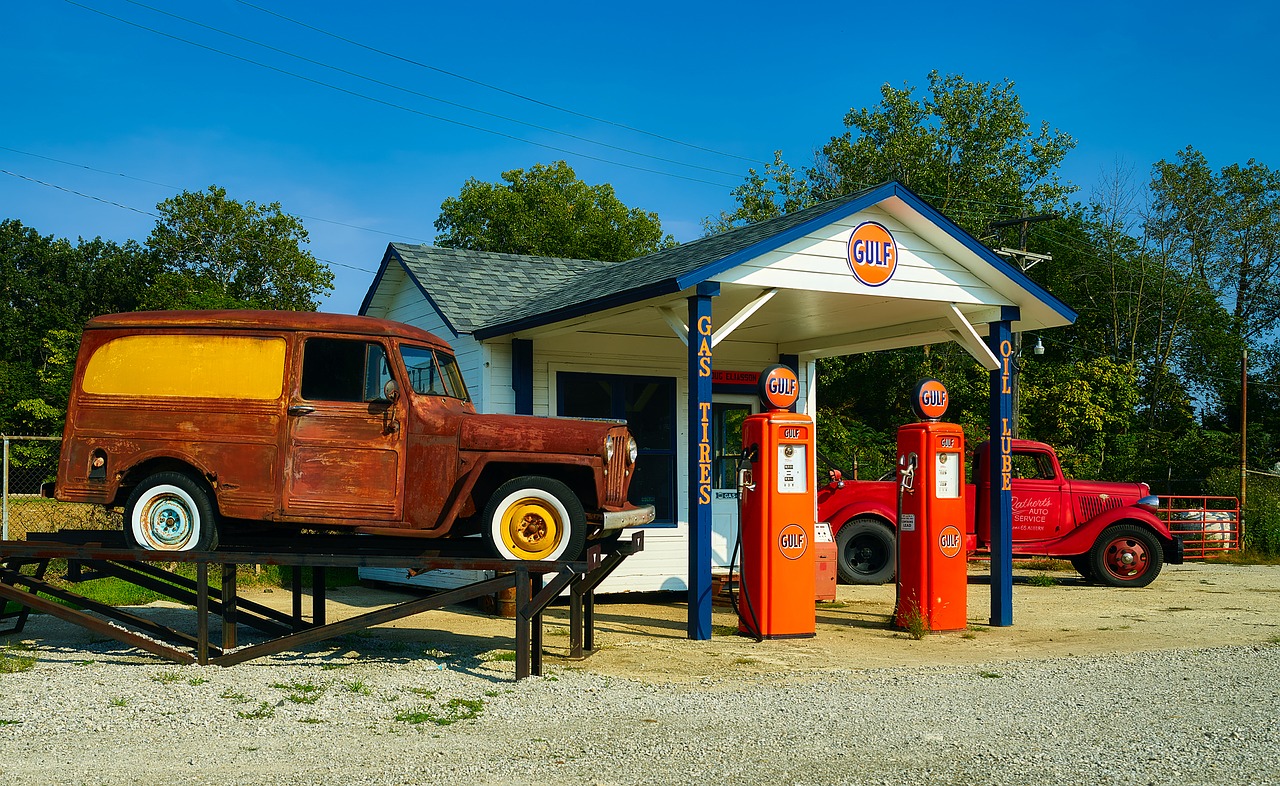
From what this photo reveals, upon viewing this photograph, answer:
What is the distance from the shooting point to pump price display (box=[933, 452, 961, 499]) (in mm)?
11016

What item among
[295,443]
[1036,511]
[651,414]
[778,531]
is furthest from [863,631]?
[1036,511]

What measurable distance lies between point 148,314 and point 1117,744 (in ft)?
23.9

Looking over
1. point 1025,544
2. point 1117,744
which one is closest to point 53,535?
point 1117,744

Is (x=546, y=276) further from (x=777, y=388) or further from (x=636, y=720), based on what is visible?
(x=636, y=720)

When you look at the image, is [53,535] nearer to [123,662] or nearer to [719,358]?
[123,662]

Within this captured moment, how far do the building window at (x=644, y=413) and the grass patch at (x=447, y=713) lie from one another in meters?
6.62

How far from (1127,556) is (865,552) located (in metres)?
3.80

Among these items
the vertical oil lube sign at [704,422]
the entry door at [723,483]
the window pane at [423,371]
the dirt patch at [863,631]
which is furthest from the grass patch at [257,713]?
the entry door at [723,483]

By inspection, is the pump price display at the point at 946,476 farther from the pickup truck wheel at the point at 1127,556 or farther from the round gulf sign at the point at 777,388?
the pickup truck wheel at the point at 1127,556

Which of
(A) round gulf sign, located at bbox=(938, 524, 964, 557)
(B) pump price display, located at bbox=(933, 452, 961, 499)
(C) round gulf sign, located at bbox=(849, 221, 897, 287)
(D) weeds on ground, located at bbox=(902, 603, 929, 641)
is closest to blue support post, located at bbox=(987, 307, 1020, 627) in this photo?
(B) pump price display, located at bbox=(933, 452, 961, 499)

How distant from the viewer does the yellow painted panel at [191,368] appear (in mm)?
8312

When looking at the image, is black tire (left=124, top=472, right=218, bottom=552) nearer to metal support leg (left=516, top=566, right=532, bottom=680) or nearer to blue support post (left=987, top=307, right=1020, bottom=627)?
metal support leg (left=516, top=566, right=532, bottom=680)

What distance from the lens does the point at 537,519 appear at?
27.5 ft

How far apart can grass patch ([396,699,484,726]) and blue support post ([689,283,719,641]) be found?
3.18 meters
